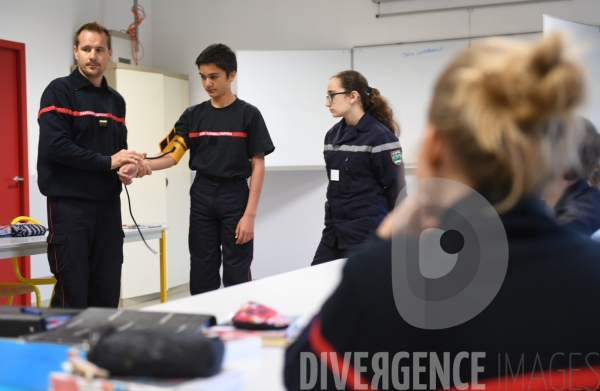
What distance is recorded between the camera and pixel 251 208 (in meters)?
3.08

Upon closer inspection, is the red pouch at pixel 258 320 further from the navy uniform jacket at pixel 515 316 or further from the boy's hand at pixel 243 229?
the boy's hand at pixel 243 229

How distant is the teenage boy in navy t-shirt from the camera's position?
3.07 metres

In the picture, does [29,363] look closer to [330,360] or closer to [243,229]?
[330,360]

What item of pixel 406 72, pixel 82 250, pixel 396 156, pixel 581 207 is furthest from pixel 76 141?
pixel 406 72

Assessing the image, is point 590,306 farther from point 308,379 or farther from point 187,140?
point 187,140

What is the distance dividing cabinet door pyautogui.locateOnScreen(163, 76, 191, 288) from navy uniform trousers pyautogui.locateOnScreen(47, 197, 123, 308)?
9.21ft

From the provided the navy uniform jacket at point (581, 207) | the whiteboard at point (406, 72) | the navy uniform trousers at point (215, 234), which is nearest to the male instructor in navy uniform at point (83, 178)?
the navy uniform trousers at point (215, 234)

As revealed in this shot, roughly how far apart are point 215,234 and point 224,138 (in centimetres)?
49

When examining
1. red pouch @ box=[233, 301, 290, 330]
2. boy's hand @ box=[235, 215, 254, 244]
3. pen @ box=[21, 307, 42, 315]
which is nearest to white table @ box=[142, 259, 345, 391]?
red pouch @ box=[233, 301, 290, 330]

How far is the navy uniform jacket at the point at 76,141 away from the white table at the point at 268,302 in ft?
4.05

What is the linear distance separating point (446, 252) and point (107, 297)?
2.41 m

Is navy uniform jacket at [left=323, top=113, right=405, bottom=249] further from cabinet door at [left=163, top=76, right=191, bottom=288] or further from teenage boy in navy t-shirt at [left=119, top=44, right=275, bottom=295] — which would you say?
cabinet door at [left=163, top=76, right=191, bottom=288]

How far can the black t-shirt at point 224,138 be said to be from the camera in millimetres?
3096

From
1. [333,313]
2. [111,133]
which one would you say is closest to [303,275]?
[333,313]
